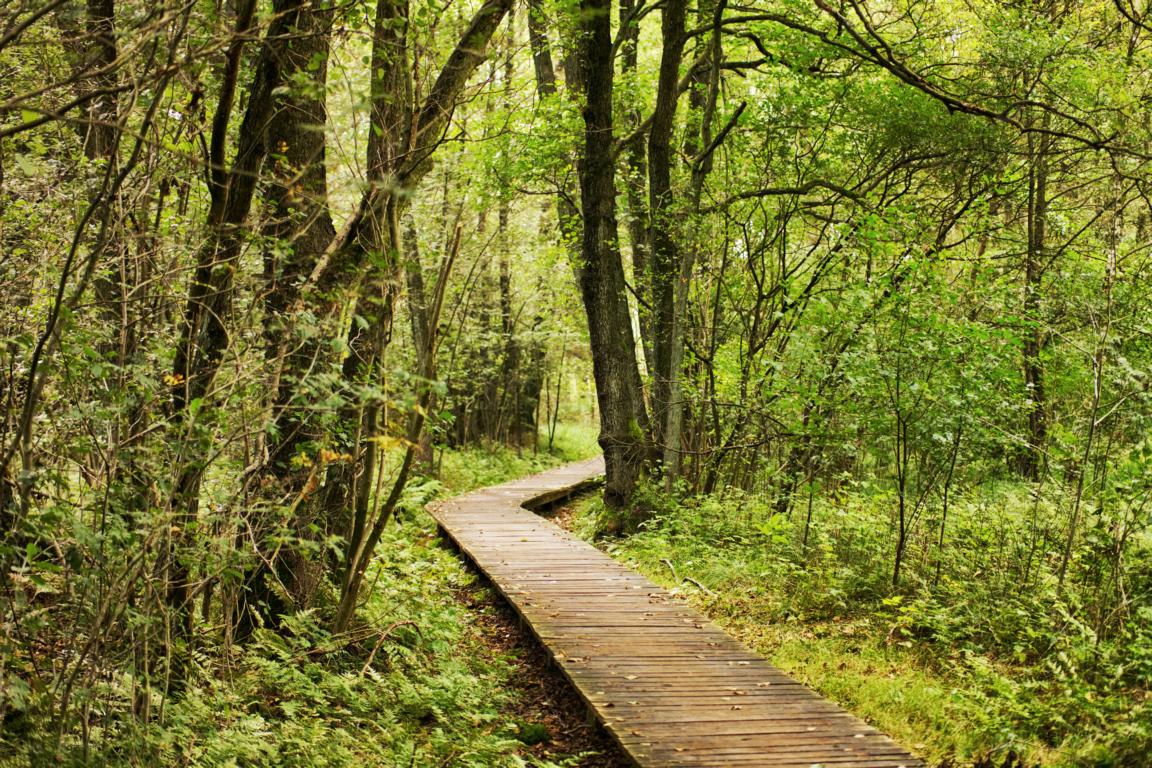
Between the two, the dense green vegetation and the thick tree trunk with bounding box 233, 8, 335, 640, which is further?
the thick tree trunk with bounding box 233, 8, 335, 640

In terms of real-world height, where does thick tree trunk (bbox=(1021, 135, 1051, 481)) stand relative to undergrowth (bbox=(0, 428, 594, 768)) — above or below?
above

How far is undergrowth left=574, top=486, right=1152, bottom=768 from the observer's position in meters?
5.26

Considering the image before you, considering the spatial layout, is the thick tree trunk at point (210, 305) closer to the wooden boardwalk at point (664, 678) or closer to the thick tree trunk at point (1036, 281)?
the wooden boardwalk at point (664, 678)

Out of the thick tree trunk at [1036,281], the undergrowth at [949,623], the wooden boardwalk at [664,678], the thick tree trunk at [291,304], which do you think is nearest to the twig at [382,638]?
the thick tree trunk at [291,304]

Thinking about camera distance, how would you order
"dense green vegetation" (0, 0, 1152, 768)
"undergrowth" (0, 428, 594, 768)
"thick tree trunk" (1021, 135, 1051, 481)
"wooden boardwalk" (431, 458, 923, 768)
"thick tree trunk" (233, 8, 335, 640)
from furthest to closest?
1. "thick tree trunk" (1021, 135, 1051, 481)
2. "thick tree trunk" (233, 8, 335, 640)
3. "wooden boardwalk" (431, 458, 923, 768)
4. "dense green vegetation" (0, 0, 1152, 768)
5. "undergrowth" (0, 428, 594, 768)

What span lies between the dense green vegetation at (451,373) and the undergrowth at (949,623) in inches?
1.6

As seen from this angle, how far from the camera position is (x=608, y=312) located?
12555 mm

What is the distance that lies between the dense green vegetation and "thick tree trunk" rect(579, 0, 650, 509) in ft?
0.19

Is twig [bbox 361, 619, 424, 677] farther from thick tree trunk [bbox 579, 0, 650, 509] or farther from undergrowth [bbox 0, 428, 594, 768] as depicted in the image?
thick tree trunk [bbox 579, 0, 650, 509]

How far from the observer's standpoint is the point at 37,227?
507cm

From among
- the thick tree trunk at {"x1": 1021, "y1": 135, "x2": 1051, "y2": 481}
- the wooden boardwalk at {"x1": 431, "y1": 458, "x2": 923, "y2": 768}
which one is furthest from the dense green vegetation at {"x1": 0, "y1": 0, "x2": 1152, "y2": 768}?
the wooden boardwalk at {"x1": 431, "y1": 458, "x2": 923, "y2": 768}

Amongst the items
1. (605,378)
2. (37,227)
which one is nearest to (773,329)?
(605,378)

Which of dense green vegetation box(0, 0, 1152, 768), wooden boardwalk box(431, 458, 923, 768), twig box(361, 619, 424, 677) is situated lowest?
wooden boardwalk box(431, 458, 923, 768)

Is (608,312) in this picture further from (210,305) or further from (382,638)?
(210,305)
